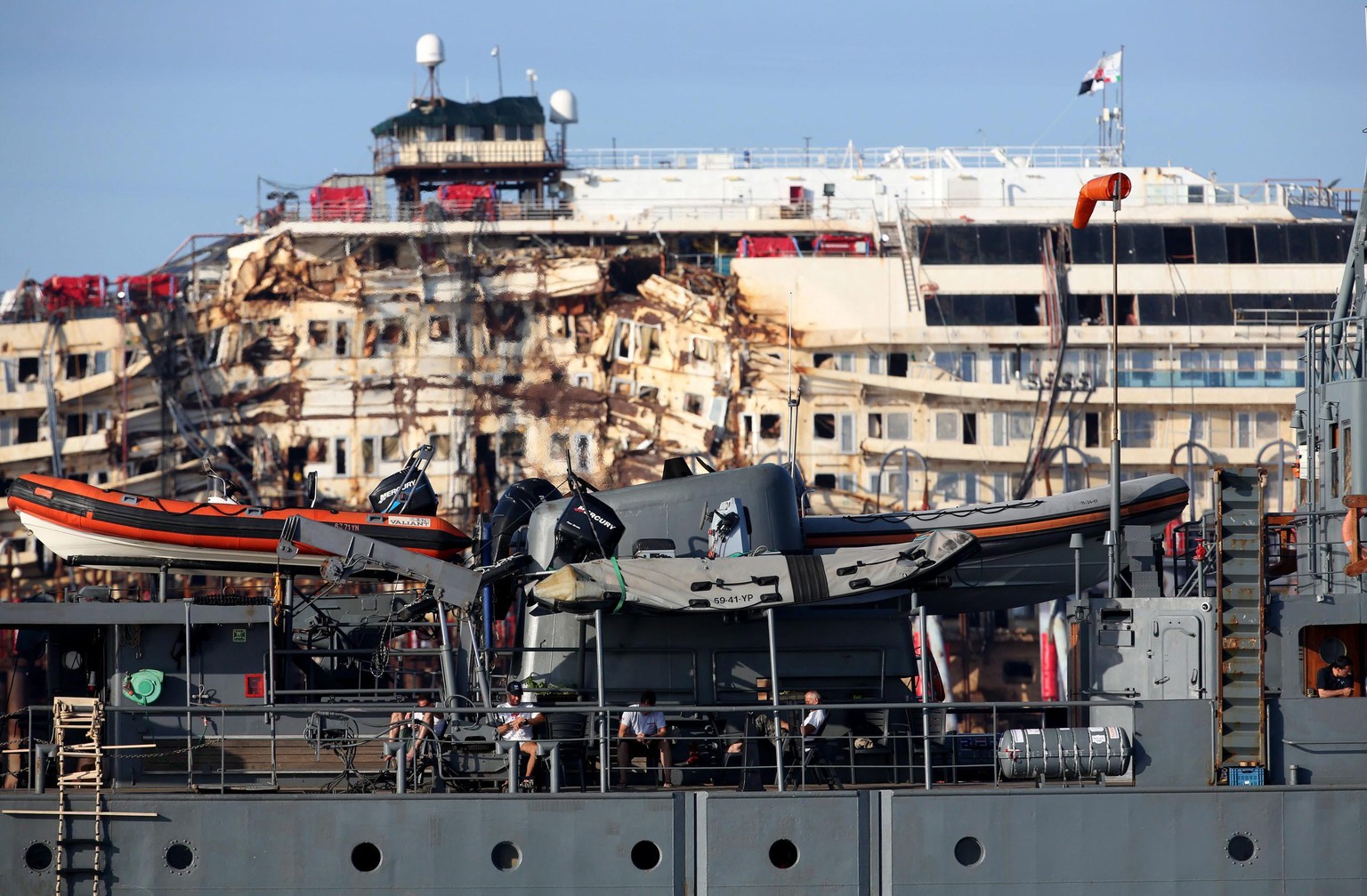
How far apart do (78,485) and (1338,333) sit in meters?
12.8

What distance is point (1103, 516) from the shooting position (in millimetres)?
20000

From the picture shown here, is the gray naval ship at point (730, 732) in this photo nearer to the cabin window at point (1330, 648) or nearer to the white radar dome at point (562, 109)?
the cabin window at point (1330, 648)

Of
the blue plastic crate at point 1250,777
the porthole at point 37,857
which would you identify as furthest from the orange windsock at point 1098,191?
the porthole at point 37,857

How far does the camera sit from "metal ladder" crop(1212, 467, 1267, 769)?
14266 millimetres

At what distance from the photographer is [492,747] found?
1488 centimetres

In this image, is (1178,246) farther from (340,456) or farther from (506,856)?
(506,856)

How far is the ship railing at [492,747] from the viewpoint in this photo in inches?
567

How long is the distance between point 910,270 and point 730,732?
118 ft

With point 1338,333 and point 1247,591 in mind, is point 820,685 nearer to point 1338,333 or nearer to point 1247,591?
point 1247,591

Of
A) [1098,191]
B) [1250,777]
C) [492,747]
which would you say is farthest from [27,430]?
[1250,777]

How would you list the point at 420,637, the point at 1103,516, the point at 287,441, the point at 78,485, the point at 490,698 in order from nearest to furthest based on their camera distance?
the point at 490,698 < the point at 78,485 < the point at 1103,516 < the point at 420,637 < the point at 287,441

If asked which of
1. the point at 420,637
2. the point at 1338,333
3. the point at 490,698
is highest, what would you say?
the point at 1338,333

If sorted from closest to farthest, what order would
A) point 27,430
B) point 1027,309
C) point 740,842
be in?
point 740,842, point 1027,309, point 27,430

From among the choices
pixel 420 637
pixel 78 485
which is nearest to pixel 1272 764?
pixel 78 485
